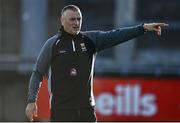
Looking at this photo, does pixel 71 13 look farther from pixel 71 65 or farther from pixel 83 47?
pixel 71 65

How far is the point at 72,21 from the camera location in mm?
6832

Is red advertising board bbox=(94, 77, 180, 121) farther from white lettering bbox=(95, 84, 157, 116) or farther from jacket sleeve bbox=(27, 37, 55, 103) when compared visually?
jacket sleeve bbox=(27, 37, 55, 103)

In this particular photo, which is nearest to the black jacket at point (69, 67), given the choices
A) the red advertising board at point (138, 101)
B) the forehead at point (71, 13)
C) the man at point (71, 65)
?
the man at point (71, 65)

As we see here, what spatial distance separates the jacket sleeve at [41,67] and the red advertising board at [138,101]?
827 centimetres

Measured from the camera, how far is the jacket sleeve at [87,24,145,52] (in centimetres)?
697

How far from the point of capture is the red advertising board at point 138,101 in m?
15.2

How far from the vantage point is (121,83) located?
51.1 feet

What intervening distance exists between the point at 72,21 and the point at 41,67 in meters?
0.53

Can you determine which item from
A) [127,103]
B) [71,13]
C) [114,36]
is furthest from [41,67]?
[127,103]

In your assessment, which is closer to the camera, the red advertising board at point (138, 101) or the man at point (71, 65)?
the man at point (71, 65)

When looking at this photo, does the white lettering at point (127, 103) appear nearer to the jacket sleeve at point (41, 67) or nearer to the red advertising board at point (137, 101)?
the red advertising board at point (137, 101)

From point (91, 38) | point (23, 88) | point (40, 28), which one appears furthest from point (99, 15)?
point (91, 38)

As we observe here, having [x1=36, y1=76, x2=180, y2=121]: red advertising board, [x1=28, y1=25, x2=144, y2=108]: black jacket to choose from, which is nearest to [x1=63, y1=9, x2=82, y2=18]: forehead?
[x1=28, y1=25, x2=144, y2=108]: black jacket

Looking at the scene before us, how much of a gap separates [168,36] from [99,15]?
196cm
